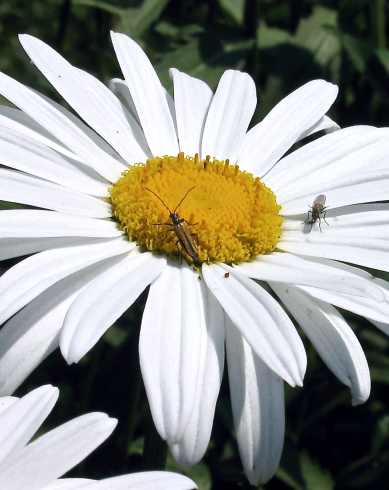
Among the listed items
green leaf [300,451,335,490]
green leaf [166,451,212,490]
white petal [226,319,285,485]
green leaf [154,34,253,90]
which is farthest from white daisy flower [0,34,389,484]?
green leaf [300,451,335,490]

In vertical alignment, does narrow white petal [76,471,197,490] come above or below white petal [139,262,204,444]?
below

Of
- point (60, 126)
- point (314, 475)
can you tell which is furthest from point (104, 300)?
point (314, 475)

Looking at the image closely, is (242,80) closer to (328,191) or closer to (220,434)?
(328,191)

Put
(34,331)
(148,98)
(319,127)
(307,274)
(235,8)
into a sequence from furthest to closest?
(235,8) → (319,127) → (148,98) → (307,274) → (34,331)

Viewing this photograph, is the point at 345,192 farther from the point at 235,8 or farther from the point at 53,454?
the point at 235,8

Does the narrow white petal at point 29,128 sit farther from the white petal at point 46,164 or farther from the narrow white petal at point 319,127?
the narrow white petal at point 319,127

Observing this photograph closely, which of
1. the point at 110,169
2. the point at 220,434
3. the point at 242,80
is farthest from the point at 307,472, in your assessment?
the point at 242,80

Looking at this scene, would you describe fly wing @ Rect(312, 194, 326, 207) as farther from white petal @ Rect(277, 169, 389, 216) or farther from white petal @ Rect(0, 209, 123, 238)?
white petal @ Rect(0, 209, 123, 238)
